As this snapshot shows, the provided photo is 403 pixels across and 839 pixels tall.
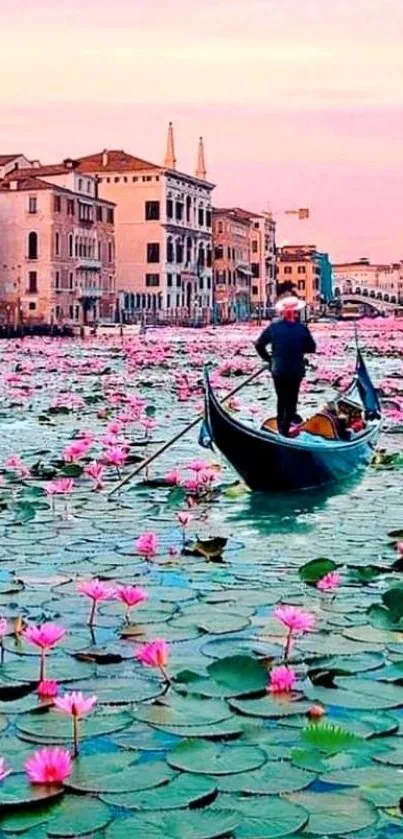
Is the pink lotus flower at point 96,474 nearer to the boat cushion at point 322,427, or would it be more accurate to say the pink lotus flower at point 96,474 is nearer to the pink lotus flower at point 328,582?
the boat cushion at point 322,427

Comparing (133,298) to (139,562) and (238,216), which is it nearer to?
(238,216)

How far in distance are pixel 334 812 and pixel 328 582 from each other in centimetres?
266

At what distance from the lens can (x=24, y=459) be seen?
12562 mm

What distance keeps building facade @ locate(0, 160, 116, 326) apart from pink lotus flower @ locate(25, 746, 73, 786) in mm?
79699

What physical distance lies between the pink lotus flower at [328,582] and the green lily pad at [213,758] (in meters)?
2.17

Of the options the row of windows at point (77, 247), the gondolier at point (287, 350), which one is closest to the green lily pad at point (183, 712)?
the gondolier at point (287, 350)

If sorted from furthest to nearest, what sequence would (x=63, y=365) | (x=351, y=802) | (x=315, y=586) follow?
(x=63, y=365), (x=315, y=586), (x=351, y=802)

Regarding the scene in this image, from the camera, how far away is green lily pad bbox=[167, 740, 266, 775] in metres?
4.11

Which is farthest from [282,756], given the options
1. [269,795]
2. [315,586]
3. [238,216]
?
[238,216]

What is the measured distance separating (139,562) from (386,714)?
9.92ft

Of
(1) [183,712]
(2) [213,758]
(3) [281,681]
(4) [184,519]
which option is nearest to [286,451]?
(4) [184,519]

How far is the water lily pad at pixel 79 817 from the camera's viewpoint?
3621mm

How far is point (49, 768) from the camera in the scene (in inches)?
148

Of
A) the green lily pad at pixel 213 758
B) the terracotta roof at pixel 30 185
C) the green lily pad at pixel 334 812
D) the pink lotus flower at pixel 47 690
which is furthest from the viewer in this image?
the terracotta roof at pixel 30 185
